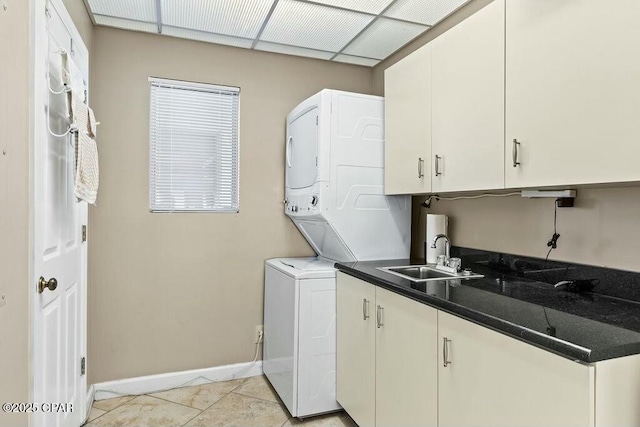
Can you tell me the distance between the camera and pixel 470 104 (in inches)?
72.7

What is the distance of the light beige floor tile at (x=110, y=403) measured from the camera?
2.53 m

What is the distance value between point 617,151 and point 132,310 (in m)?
2.84

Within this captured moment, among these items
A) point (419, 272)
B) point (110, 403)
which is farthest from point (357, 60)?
point (110, 403)

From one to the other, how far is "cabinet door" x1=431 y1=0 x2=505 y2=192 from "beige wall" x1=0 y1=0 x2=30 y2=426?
1.78m

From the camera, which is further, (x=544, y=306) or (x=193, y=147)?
(x=193, y=147)

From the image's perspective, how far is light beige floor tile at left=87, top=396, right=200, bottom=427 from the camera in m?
2.34

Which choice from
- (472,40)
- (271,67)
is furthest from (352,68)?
(472,40)

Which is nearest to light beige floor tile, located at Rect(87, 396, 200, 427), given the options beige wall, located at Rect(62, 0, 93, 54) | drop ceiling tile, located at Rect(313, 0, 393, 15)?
beige wall, located at Rect(62, 0, 93, 54)

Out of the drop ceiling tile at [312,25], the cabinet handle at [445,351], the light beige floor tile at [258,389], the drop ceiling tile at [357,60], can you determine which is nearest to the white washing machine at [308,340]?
the light beige floor tile at [258,389]

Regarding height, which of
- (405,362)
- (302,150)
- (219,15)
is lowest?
(405,362)

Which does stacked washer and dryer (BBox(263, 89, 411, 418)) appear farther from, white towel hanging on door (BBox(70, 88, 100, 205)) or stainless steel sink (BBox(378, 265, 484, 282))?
white towel hanging on door (BBox(70, 88, 100, 205))

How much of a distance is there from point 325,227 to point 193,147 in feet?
3.82

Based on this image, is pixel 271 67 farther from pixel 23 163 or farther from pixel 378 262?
pixel 23 163

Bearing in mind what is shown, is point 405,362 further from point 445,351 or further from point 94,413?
point 94,413
